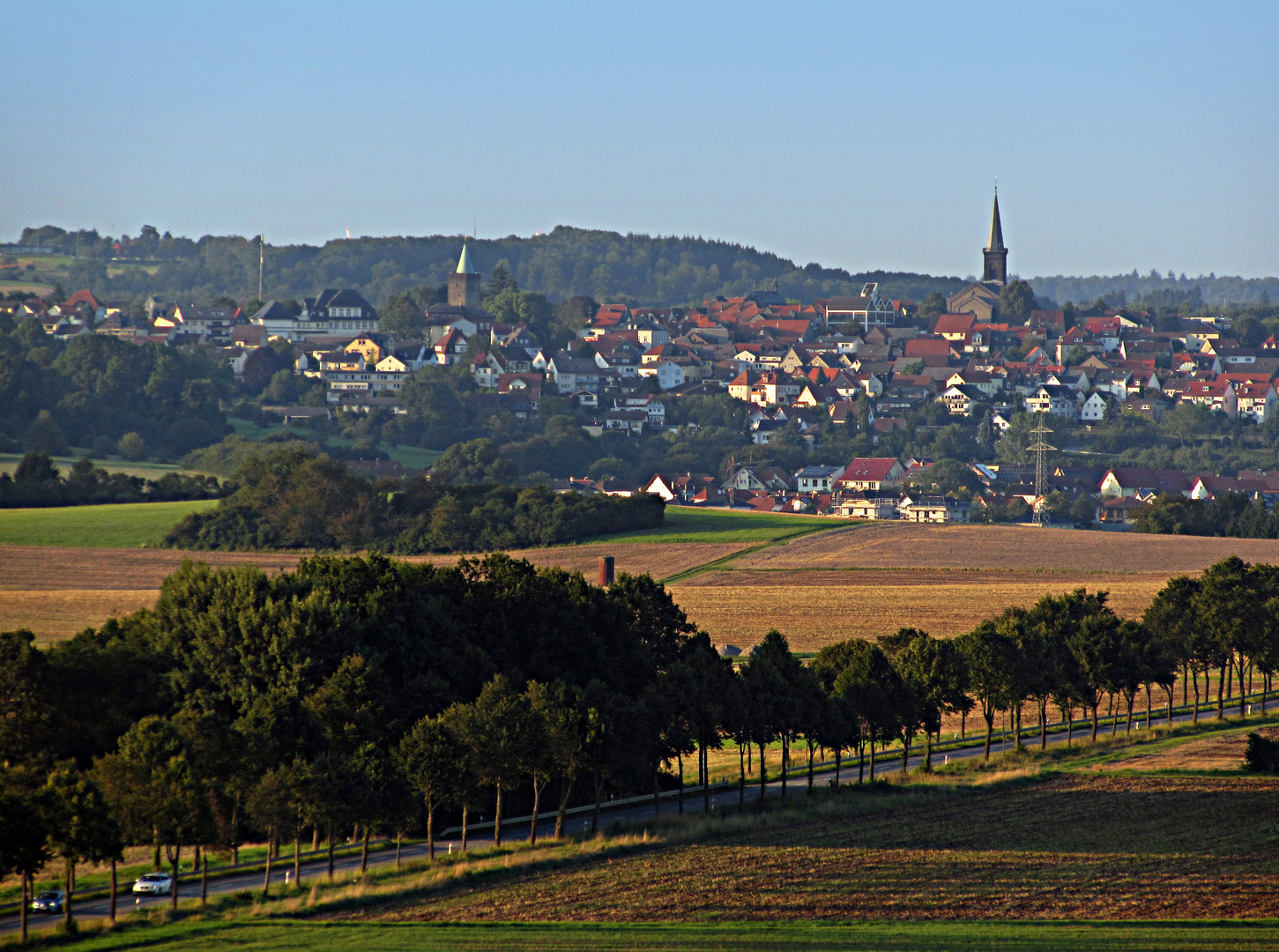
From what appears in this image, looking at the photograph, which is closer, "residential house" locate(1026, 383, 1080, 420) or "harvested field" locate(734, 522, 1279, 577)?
"harvested field" locate(734, 522, 1279, 577)

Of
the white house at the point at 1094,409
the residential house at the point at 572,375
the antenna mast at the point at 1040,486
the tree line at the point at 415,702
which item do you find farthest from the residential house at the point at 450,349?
the tree line at the point at 415,702

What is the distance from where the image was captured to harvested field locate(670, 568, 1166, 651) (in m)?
57.5

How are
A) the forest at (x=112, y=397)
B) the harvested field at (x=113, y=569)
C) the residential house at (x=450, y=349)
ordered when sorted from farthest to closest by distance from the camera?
the residential house at (x=450, y=349) < the forest at (x=112, y=397) < the harvested field at (x=113, y=569)

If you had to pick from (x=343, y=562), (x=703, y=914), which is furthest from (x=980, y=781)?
(x=343, y=562)

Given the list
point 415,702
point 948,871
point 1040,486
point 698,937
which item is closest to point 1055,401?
point 1040,486

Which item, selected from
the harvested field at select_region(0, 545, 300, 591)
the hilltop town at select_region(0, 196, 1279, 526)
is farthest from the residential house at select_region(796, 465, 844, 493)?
the harvested field at select_region(0, 545, 300, 591)

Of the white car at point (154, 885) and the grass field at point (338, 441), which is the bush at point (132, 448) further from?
the white car at point (154, 885)

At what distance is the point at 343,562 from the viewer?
37.8 meters

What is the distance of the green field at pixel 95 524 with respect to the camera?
76.0 meters

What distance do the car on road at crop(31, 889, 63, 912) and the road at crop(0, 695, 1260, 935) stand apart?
158mm

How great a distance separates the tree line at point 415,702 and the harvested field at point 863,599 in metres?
12.5

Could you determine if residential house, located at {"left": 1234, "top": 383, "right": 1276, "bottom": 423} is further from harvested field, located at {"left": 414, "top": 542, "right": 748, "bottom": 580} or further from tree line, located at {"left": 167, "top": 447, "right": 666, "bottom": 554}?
harvested field, located at {"left": 414, "top": 542, "right": 748, "bottom": 580}

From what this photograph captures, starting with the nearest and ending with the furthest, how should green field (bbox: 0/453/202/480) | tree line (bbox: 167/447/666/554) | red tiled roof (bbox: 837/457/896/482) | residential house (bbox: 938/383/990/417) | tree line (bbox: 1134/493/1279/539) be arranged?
tree line (bbox: 167/447/666/554), tree line (bbox: 1134/493/1279/539), green field (bbox: 0/453/202/480), red tiled roof (bbox: 837/457/896/482), residential house (bbox: 938/383/990/417)

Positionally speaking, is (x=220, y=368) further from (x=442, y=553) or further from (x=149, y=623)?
(x=149, y=623)
